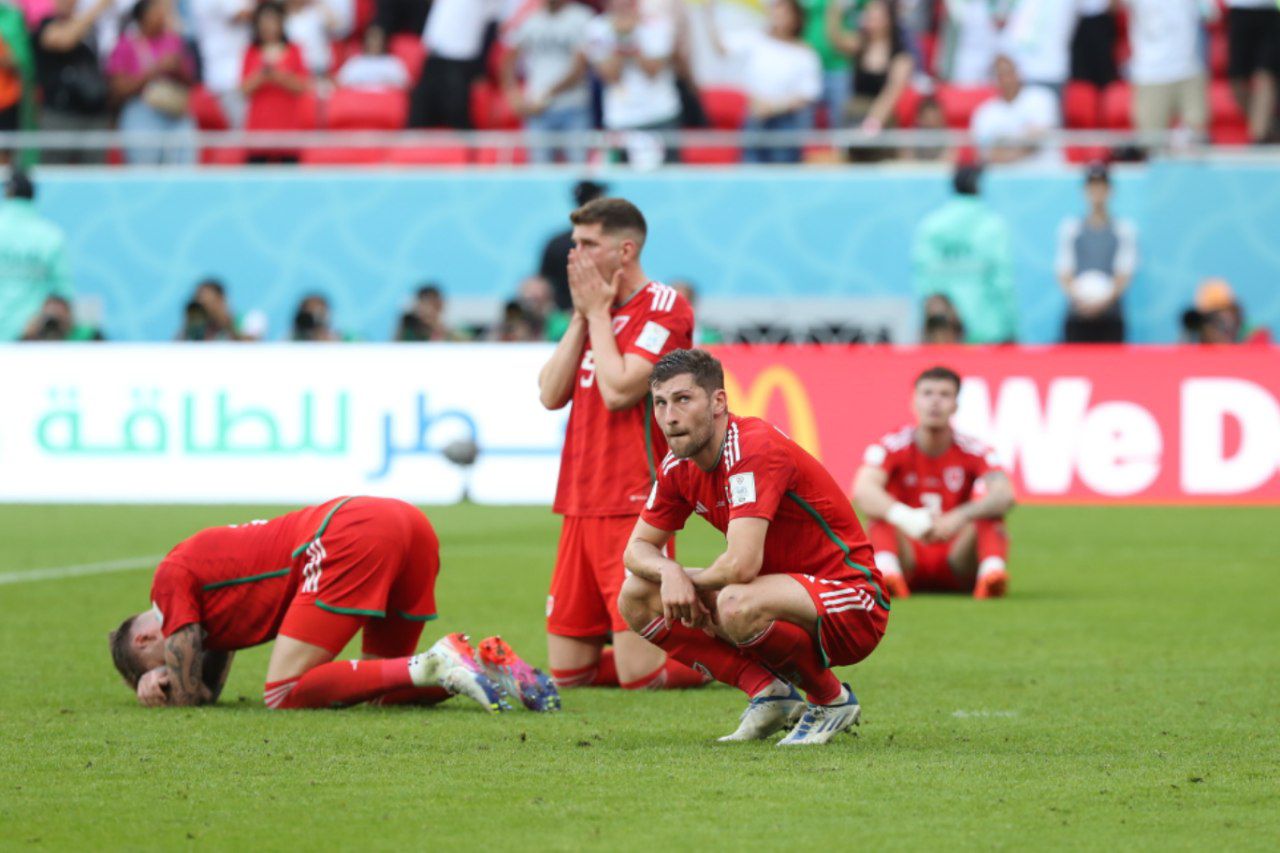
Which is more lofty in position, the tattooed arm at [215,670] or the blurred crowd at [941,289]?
the blurred crowd at [941,289]

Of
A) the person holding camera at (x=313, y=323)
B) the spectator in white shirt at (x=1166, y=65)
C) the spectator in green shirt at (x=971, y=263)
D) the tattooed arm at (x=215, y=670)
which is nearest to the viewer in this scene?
the tattooed arm at (x=215, y=670)

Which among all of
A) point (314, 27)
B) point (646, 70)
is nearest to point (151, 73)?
point (314, 27)

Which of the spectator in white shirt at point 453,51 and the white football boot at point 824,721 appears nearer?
the white football boot at point 824,721

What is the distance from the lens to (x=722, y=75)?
22.6 metres

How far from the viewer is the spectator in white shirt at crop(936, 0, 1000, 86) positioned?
22328 millimetres

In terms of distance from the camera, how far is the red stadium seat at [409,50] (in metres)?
22.9

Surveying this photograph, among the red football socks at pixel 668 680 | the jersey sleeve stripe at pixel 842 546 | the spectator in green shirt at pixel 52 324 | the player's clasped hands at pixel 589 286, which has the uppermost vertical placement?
the player's clasped hands at pixel 589 286

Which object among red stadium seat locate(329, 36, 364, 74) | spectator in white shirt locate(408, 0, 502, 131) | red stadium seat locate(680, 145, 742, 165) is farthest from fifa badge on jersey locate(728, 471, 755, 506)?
red stadium seat locate(329, 36, 364, 74)

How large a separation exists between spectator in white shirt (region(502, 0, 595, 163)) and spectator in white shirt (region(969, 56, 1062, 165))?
415 cm

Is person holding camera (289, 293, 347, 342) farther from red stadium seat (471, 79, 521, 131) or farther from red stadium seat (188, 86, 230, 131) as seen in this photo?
red stadium seat (188, 86, 230, 131)

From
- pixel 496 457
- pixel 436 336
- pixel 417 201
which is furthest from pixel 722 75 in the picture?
pixel 496 457

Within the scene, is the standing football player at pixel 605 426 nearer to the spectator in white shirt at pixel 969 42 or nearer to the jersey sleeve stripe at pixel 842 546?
the jersey sleeve stripe at pixel 842 546

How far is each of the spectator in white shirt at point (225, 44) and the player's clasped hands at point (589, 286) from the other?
49.5 ft

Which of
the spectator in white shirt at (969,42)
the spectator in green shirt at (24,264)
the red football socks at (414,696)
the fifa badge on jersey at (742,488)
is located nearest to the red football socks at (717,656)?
the fifa badge on jersey at (742,488)
